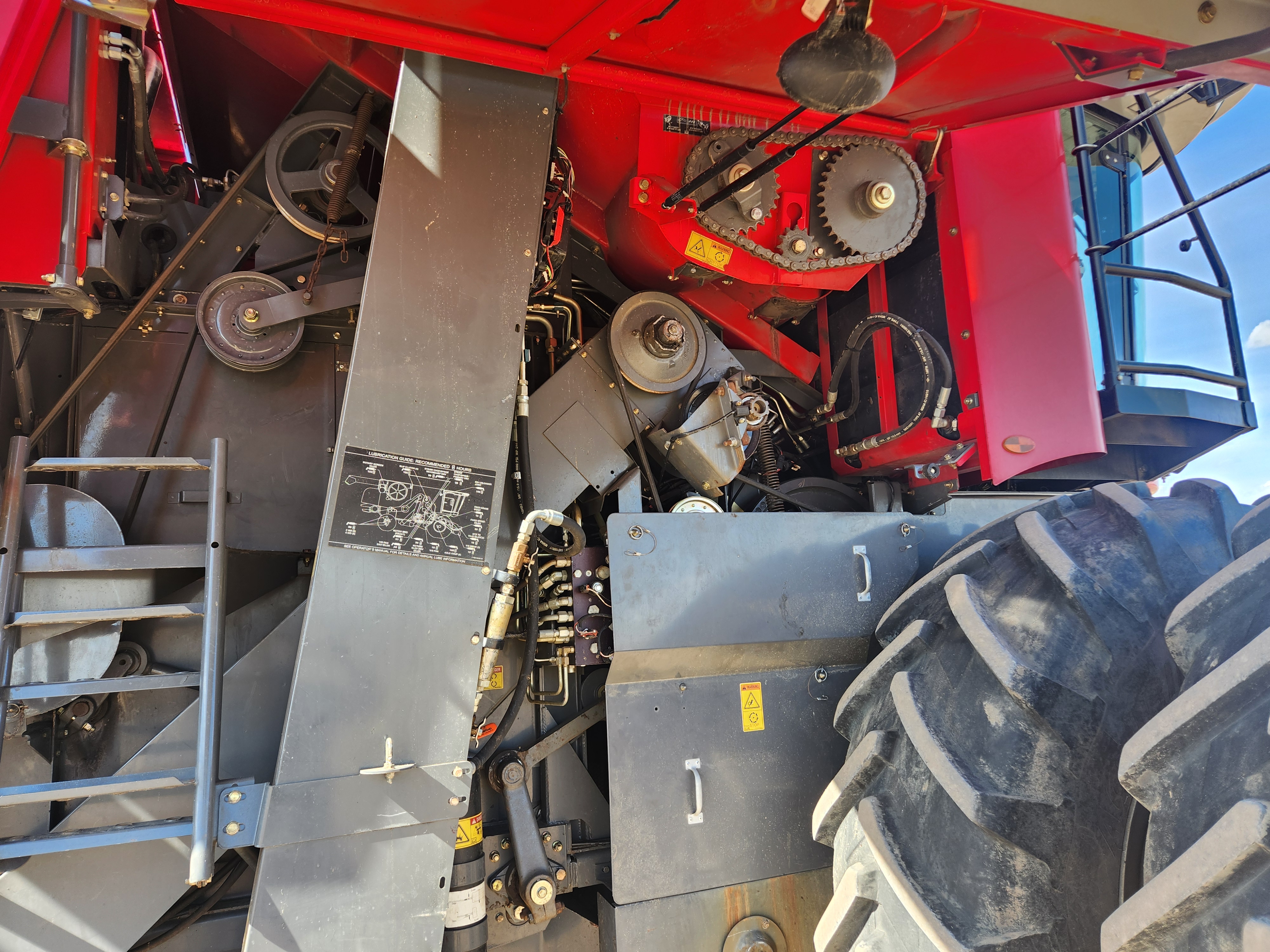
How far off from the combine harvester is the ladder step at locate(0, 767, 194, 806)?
0.02 meters

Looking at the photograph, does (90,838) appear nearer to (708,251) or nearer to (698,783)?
(698,783)

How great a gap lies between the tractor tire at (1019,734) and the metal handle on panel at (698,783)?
344 millimetres

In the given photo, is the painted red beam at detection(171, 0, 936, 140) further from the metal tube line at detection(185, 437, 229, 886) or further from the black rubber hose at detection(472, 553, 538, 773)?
the black rubber hose at detection(472, 553, 538, 773)

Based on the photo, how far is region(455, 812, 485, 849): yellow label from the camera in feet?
6.80

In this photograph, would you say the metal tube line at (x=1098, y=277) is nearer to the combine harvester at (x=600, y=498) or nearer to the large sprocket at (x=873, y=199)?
the combine harvester at (x=600, y=498)

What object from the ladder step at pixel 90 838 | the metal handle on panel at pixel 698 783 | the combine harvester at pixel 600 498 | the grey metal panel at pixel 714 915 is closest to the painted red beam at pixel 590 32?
the combine harvester at pixel 600 498

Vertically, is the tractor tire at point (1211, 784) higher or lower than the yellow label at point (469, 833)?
higher

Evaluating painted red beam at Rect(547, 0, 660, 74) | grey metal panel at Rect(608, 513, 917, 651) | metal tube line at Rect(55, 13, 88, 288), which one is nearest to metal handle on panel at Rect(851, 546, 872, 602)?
grey metal panel at Rect(608, 513, 917, 651)

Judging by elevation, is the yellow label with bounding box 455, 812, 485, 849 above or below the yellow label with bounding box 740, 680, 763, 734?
below

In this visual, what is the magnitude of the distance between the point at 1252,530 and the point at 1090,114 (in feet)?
8.35

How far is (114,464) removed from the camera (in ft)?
6.13

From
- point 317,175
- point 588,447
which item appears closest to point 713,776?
point 588,447

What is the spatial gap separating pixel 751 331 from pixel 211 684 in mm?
1969

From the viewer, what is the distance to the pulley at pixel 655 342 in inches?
94.5
